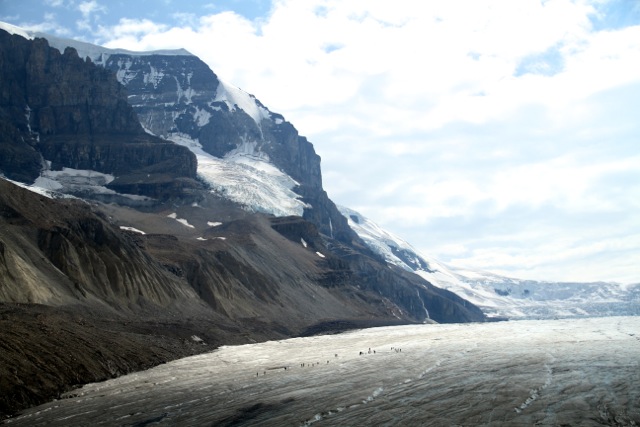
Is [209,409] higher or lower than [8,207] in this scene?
lower

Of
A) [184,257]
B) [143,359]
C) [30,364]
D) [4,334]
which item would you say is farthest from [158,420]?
[184,257]

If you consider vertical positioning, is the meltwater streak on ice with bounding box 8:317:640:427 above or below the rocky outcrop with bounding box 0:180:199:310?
below

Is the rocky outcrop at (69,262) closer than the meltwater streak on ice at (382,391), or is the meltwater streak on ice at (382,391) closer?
the meltwater streak on ice at (382,391)

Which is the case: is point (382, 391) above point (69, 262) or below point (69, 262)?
below

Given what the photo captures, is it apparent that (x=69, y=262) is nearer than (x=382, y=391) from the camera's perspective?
No

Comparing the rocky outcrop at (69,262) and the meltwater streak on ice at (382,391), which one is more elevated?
the rocky outcrop at (69,262)

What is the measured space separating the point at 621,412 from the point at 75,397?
149ft

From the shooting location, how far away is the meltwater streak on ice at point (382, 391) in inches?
2044

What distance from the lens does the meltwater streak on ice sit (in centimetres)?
5191

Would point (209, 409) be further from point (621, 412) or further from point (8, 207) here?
point (8, 207)

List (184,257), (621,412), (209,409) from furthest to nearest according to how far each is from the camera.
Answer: (184,257) → (209,409) → (621,412)

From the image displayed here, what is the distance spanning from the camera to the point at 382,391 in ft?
211

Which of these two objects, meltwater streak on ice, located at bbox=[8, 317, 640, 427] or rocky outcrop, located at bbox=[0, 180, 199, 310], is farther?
rocky outcrop, located at bbox=[0, 180, 199, 310]

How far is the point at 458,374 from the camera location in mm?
73562
